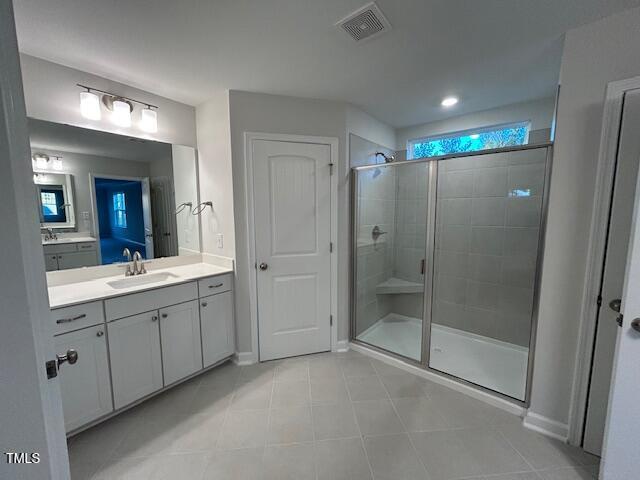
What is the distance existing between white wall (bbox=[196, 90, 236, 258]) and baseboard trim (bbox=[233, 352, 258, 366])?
93 cm

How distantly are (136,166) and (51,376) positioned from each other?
212cm

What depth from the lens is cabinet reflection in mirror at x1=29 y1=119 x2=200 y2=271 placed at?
190 centimetres

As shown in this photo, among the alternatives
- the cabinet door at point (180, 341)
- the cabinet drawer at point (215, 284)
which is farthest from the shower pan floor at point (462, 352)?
the cabinet door at point (180, 341)

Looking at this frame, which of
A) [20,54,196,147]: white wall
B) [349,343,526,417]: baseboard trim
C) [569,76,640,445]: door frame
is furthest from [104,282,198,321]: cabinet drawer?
[569,76,640,445]: door frame

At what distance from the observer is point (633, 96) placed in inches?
53.6

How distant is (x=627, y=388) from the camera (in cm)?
124

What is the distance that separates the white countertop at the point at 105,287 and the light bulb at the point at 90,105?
49.0 inches

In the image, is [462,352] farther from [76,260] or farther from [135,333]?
[76,260]

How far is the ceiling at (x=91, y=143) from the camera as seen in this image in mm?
1845

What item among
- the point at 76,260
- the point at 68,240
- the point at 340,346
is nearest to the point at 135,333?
the point at 76,260

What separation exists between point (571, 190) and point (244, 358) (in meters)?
2.76

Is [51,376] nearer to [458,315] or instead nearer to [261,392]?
[261,392]

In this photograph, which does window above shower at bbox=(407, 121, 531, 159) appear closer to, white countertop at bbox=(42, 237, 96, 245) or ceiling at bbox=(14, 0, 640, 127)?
ceiling at bbox=(14, 0, 640, 127)

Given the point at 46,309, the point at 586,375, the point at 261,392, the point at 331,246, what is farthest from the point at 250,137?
the point at 586,375
